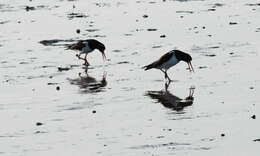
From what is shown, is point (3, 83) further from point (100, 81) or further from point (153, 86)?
point (153, 86)

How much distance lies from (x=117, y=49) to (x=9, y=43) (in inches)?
170

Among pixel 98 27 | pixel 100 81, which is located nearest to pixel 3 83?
pixel 100 81

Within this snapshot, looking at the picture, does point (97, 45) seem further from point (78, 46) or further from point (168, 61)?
point (168, 61)

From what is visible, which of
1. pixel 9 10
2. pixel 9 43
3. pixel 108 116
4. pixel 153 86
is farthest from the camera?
pixel 9 10

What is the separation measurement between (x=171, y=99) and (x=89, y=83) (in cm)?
347

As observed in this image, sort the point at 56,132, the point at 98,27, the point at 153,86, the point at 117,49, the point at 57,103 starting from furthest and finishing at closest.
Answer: the point at 98,27
the point at 117,49
the point at 153,86
the point at 57,103
the point at 56,132

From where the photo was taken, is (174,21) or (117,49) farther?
(174,21)

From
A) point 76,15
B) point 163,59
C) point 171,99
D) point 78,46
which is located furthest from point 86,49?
point 76,15

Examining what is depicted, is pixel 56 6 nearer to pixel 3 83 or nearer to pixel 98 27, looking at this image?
pixel 98 27

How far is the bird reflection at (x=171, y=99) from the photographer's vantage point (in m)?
21.2

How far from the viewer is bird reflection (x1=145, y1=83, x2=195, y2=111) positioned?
21.2 m

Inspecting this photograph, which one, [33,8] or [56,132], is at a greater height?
[33,8]

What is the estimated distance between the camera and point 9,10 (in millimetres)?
42094

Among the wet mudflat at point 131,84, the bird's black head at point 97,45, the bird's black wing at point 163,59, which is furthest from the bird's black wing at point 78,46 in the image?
the bird's black wing at point 163,59
